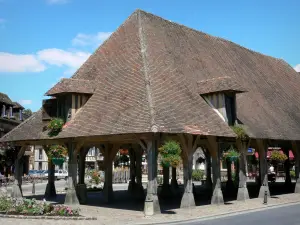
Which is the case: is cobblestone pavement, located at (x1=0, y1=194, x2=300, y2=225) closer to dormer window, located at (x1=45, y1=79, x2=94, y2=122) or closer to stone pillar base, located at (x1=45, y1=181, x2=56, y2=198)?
dormer window, located at (x1=45, y1=79, x2=94, y2=122)

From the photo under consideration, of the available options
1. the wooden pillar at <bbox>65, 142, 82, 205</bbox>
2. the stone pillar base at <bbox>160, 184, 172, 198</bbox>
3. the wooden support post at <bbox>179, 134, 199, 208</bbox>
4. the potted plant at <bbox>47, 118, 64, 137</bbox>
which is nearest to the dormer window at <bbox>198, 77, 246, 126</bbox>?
the wooden support post at <bbox>179, 134, 199, 208</bbox>

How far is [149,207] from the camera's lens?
14.7m

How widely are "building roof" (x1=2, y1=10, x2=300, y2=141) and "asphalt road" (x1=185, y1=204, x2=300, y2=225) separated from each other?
3.52 m

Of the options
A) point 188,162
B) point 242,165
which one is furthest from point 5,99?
point 188,162

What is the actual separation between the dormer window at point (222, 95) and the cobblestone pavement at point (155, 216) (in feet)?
13.0

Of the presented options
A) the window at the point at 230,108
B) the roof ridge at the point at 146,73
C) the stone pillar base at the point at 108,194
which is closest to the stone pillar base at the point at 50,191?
the stone pillar base at the point at 108,194

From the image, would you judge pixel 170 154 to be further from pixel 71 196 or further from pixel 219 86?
pixel 71 196

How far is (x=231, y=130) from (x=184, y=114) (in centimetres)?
273

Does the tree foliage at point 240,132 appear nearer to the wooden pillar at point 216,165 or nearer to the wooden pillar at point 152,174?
the wooden pillar at point 216,165

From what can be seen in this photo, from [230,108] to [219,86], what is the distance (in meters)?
1.27

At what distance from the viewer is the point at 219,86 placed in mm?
18391

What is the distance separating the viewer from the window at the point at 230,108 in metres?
18.5

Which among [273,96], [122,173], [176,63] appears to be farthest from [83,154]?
[122,173]

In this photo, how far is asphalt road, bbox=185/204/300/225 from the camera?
516 inches
